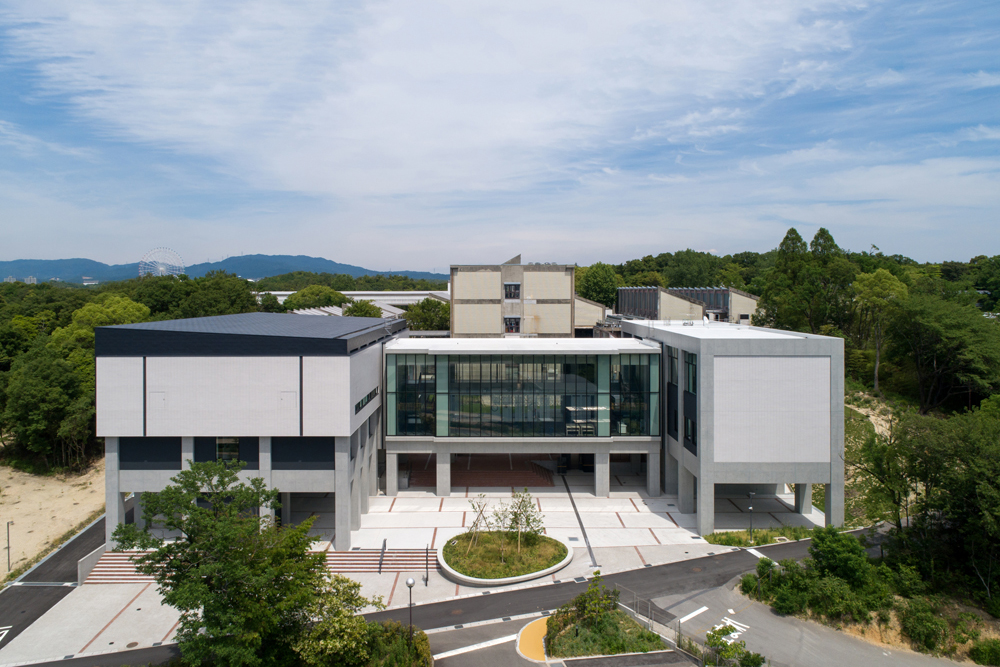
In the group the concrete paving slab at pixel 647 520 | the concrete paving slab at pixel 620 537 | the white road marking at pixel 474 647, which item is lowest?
the white road marking at pixel 474 647

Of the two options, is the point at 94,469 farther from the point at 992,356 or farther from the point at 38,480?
the point at 992,356

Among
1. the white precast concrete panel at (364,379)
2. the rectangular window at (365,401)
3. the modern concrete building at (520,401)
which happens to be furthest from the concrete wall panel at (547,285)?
the rectangular window at (365,401)

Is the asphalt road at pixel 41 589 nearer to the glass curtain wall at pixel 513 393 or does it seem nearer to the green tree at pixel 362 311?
the glass curtain wall at pixel 513 393

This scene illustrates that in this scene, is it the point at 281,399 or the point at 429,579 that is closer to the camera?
the point at 429,579

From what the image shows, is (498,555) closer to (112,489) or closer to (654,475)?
(654,475)

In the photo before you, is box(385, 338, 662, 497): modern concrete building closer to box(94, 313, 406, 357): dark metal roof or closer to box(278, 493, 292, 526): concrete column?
box(278, 493, 292, 526): concrete column

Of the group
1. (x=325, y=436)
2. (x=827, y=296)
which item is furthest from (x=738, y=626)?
(x=827, y=296)

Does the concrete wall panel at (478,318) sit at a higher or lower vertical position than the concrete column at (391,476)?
higher

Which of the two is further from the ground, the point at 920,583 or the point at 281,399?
the point at 281,399
